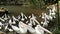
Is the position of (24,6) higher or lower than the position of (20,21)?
higher

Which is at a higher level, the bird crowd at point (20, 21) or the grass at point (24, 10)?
the grass at point (24, 10)

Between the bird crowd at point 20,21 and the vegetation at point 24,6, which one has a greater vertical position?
the vegetation at point 24,6

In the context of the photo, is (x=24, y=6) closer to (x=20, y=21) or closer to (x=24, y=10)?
(x=24, y=10)

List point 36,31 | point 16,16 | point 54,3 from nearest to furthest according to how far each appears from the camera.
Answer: point 36,31 → point 54,3 → point 16,16

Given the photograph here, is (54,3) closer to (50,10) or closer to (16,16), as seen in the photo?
(50,10)

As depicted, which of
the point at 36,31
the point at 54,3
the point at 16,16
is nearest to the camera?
the point at 36,31

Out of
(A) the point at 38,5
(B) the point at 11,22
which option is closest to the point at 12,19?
(B) the point at 11,22

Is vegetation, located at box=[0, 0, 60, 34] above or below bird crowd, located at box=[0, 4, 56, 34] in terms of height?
above

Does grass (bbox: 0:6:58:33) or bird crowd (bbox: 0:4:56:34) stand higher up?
grass (bbox: 0:6:58:33)

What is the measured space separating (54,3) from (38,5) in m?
0.17

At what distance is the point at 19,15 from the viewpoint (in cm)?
152

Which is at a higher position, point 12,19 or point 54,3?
point 54,3

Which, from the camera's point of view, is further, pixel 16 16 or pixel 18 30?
pixel 16 16

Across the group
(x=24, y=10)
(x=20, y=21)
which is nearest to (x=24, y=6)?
(x=24, y=10)
